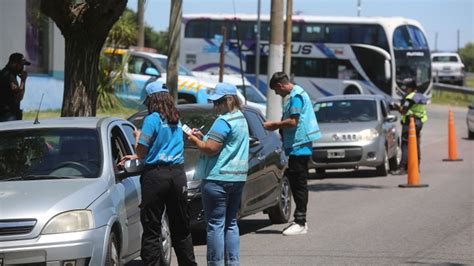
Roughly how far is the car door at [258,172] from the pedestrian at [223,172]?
2.70 metres

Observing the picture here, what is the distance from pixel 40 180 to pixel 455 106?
48.8 metres

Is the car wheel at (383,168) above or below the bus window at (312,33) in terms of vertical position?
below

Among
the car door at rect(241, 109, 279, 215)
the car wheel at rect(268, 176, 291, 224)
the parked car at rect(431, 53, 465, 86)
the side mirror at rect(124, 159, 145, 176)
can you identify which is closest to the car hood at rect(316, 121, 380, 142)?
the car wheel at rect(268, 176, 291, 224)

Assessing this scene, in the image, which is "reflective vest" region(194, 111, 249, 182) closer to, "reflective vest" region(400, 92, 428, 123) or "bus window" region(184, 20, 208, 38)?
"reflective vest" region(400, 92, 428, 123)

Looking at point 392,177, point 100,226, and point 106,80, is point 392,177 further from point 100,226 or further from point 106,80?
point 100,226

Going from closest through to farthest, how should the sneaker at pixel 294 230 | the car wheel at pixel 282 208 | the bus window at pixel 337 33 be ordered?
the sneaker at pixel 294 230
the car wheel at pixel 282 208
the bus window at pixel 337 33

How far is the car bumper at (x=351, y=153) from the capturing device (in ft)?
62.5

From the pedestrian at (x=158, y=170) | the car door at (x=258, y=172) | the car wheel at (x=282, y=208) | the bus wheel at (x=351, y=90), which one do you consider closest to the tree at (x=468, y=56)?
the bus wheel at (x=351, y=90)

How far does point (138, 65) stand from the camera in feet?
93.0

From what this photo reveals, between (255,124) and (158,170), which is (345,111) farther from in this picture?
(158,170)

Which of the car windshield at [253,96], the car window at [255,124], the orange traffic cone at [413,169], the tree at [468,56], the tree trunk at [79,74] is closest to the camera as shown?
the car window at [255,124]

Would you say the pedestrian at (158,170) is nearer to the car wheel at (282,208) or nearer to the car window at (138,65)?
the car wheel at (282,208)

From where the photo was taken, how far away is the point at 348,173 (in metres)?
21.2

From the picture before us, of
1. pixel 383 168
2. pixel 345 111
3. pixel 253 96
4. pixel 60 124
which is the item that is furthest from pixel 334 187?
pixel 253 96
